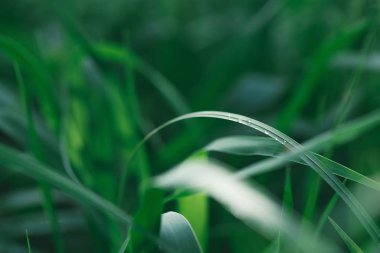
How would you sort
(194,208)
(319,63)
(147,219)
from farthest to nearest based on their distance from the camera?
(319,63) < (194,208) < (147,219)

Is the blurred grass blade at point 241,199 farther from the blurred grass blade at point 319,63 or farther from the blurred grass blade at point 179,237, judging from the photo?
the blurred grass blade at point 319,63

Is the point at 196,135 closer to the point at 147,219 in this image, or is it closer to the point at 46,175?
the point at 147,219

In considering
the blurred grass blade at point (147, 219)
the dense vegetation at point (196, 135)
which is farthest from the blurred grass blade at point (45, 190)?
the blurred grass blade at point (147, 219)

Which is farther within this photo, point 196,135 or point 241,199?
point 196,135

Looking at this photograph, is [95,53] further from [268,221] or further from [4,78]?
[268,221]

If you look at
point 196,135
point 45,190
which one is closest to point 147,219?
point 45,190

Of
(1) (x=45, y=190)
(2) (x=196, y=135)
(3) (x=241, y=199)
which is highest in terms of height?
(2) (x=196, y=135)

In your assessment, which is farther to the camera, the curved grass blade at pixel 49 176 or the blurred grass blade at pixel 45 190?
the blurred grass blade at pixel 45 190

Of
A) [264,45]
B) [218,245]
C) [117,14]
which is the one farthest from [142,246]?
[117,14]
